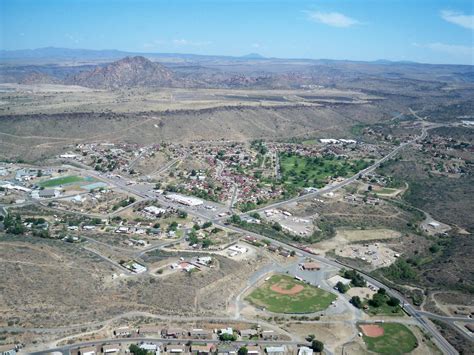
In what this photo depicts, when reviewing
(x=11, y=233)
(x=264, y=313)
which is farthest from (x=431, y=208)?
(x=11, y=233)

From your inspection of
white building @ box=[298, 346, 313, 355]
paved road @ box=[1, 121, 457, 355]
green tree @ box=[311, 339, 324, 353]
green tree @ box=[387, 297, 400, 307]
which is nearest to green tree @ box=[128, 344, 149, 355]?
white building @ box=[298, 346, 313, 355]

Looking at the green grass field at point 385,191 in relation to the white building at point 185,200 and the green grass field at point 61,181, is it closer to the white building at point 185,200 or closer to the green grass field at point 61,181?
the white building at point 185,200

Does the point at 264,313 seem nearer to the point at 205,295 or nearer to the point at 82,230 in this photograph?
the point at 205,295

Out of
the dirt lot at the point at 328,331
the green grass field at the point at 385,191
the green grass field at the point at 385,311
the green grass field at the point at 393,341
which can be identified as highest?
the green grass field at the point at 385,191

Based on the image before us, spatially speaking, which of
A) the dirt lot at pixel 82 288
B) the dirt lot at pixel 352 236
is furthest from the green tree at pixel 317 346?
the dirt lot at pixel 352 236

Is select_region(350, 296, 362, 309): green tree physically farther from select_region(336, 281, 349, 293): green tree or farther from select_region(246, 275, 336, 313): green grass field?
select_region(246, 275, 336, 313): green grass field

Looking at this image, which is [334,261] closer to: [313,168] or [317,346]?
[317,346]
